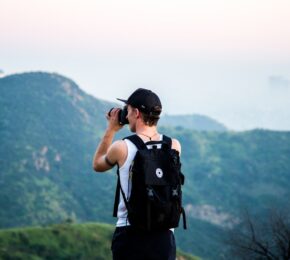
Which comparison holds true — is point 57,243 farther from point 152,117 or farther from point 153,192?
point 153,192

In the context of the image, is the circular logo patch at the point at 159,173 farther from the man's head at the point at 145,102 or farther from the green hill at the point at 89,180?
the green hill at the point at 89,180

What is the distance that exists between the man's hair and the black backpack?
245mm

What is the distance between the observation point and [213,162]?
192500 mm

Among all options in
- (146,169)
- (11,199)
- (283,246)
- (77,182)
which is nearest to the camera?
(146,169)

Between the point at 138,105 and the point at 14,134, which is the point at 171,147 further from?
the point at 14,134

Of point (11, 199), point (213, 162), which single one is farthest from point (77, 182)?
point (213, 162)

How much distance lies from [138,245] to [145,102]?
114 cm

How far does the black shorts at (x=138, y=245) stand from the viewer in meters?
4.31

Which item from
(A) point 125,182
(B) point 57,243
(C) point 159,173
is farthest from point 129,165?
(B) point 57,243

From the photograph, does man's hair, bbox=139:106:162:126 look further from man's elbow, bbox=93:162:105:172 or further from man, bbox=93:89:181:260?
man's elbow, bbox=93:162:105:172

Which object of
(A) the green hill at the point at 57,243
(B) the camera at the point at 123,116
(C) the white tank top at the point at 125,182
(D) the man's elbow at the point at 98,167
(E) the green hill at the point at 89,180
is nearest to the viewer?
(C) the white tank top at the point at 125,182

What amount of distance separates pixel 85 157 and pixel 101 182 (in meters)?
18.8

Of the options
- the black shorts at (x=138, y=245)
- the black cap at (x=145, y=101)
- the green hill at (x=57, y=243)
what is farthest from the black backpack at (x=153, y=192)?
the green hill at (x=57, y=243)

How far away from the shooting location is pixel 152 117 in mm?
4438
